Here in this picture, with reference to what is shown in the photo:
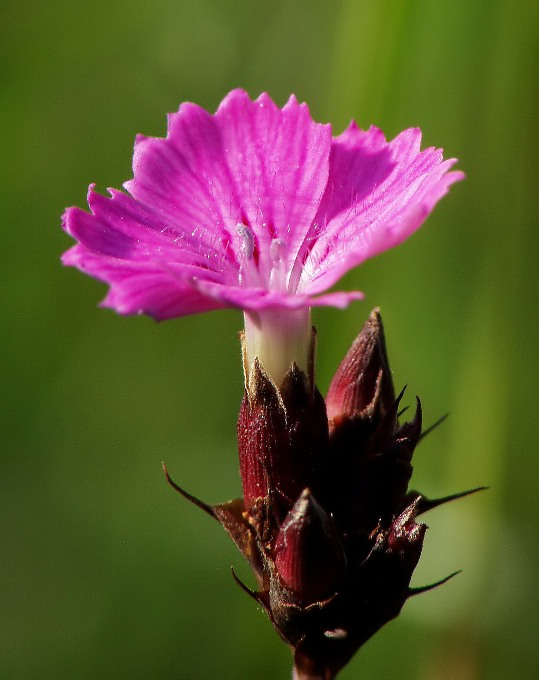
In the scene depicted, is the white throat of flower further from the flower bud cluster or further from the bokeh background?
the bokeh background

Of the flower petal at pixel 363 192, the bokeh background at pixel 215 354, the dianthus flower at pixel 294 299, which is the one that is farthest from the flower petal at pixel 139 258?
the bokeh background at pixel 215 354

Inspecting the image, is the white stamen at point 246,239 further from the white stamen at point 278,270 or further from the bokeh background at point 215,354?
the bokeh background at point 215,354

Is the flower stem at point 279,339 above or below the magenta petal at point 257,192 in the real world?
below

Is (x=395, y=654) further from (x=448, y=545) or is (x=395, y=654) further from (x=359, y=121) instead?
(x=359, y=121)

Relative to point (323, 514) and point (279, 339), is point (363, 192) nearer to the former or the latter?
point (279, 339)

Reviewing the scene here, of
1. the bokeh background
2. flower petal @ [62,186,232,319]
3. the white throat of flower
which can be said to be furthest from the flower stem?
the bokeh background

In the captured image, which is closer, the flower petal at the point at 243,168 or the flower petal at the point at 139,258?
the flower petal at the point at 139,258
